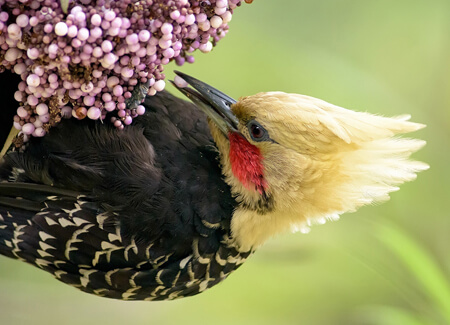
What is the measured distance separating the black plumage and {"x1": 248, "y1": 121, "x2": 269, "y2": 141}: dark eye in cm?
15

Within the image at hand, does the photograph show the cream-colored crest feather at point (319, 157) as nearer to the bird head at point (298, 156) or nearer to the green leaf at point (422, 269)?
the bird head at point (298, 156)

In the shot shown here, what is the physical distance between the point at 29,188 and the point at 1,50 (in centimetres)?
36

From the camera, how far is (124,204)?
1.35 metres

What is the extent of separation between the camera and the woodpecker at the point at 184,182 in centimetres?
129

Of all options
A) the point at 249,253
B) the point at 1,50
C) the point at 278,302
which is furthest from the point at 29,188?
the point at 278,302

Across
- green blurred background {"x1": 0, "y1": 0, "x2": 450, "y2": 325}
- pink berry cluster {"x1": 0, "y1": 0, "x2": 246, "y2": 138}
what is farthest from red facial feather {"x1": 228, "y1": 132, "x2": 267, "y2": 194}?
green blurred background {"x1": 0, "y1": 0, "x2": 450, "y2": 325}

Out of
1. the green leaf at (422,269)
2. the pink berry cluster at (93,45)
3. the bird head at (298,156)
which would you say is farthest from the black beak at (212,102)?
the green leaf at (422,269)

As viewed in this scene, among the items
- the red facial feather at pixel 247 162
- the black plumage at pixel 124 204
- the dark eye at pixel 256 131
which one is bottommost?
the black plumage at pixel 124 204

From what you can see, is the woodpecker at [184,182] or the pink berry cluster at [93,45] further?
the woodpecker at [184,182]

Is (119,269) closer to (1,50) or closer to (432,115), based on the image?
(1,50)

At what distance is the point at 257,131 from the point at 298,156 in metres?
0.09

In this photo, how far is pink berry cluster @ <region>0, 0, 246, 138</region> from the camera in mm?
999

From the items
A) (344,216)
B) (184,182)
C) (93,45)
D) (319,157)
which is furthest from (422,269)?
(93,45)

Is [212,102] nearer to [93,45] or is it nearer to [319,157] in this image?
[319,157]
